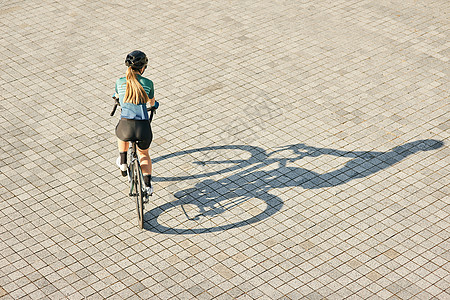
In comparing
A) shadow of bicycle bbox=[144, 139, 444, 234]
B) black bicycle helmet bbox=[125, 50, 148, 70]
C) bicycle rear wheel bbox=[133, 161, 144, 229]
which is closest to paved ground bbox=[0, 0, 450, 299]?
shadow of bicycle bbox=[144, 139, 444, 234]

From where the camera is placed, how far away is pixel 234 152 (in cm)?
954

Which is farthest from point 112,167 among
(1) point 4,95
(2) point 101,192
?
(1) point 4,95

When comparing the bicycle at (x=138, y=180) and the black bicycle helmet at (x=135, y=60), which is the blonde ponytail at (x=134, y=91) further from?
the bicycle at (x=138, y=180)

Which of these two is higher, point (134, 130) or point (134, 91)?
point (134, 91)

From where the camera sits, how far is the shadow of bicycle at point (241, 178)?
27.4ft

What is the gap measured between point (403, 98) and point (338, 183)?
2656 mm

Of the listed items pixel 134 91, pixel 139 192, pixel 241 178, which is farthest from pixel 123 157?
pixel 241 178

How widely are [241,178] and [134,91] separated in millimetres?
2189

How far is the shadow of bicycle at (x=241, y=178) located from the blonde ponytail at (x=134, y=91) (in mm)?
1601

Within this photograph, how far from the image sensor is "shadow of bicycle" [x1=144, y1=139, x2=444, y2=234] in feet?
27.4

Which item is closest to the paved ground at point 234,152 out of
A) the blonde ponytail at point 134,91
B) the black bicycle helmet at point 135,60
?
the blonde ponytail at point 134,91

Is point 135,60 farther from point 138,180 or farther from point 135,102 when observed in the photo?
point 138,180

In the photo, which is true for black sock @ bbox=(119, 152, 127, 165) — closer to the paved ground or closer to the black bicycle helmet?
the paved ground

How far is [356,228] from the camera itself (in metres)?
8.23
